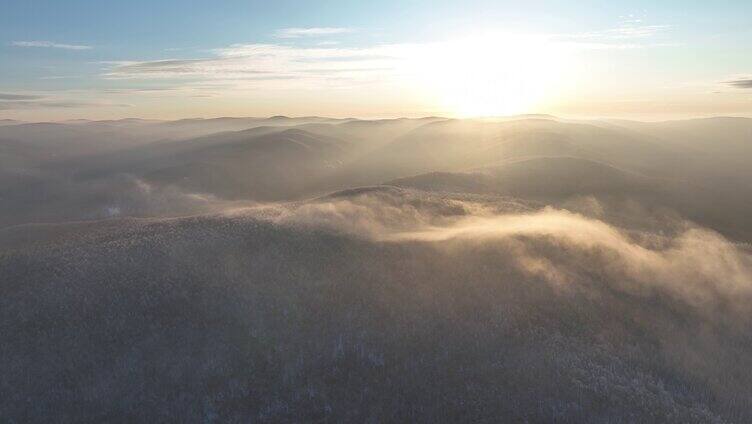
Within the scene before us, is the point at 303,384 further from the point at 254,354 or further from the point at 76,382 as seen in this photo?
the point at 76,382

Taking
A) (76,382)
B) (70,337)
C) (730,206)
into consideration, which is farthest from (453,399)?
(730,206)

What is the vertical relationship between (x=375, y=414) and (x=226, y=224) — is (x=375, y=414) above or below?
below

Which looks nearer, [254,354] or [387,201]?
[254,354]

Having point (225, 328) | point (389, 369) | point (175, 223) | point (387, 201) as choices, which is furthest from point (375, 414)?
point (387, 201)

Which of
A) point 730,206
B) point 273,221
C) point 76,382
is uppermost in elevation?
point 273,221

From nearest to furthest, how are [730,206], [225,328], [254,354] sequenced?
1. [254,354]
2. [225,328]
3. [730,206]

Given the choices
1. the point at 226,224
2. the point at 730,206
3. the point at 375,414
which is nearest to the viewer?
the point at 375,414

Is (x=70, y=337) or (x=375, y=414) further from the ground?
(x=70, y=337)

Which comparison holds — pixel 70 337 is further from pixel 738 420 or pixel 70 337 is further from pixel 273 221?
pixel 738 420

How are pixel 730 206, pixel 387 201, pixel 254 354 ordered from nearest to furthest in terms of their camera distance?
pixel 254 354
pixel 387 201
pixel 730 206
